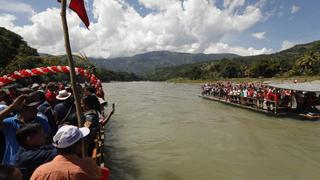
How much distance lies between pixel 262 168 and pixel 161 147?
4.56 m

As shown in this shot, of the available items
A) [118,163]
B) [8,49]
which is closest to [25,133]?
→ [118,163]

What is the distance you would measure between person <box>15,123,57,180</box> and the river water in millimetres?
6456

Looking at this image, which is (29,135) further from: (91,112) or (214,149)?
(214,149)

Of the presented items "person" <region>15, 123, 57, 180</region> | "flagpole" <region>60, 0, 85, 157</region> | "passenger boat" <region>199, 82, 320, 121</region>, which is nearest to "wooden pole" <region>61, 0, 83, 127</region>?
"flagpole" <region>60, 0, 85, 157</region>

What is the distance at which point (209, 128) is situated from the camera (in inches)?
731

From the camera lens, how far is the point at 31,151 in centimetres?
354

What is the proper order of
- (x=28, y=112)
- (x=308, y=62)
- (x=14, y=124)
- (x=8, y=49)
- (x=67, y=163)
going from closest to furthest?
(x=67, y=163)
(x=14, y=124)
(x=28, y=112)
(x=8, y=49)
(x=308, y=62)

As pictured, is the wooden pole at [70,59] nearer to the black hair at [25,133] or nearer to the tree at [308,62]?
the black hair at [25,133]

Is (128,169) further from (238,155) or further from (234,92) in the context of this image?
(234,92)

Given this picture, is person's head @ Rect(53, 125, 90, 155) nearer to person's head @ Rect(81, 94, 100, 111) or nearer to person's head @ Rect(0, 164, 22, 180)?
person's head @ Rect(0, 164, 22, 180)

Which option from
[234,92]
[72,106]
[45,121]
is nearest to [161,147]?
[72,106]

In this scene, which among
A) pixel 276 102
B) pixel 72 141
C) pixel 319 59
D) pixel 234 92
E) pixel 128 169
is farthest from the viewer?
pixel 319 59

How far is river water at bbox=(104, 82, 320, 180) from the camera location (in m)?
10.5

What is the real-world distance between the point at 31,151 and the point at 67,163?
23.0 inches
